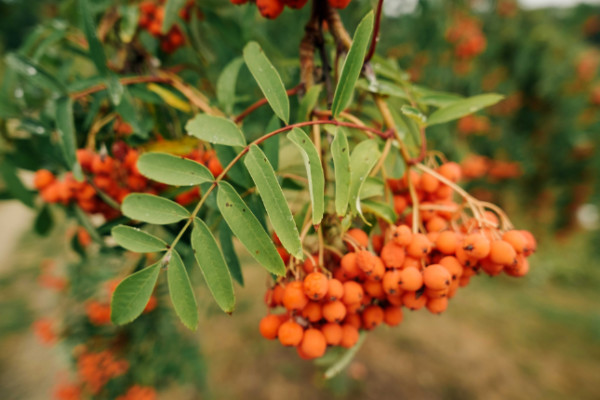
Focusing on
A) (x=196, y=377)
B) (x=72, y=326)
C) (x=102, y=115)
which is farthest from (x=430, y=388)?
(x=102, y=115)

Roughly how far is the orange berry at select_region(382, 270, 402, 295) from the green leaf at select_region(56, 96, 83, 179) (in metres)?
0.79

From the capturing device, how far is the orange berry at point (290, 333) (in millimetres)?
699

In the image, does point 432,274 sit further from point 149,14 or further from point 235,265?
point 149,14

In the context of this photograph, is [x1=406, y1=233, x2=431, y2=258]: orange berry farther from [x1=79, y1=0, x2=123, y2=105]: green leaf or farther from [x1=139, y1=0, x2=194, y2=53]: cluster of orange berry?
[x1=139, y1=0, x2=194, y2=53]: cluster of orange berry

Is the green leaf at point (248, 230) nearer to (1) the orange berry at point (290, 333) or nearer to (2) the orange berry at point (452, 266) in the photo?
(1) the orange berry at point (290, 333)

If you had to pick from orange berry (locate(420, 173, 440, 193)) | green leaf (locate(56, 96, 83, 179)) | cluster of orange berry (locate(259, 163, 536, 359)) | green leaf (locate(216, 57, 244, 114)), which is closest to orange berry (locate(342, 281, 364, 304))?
cluster of orange berry (locate(259, 163, 536, 359))

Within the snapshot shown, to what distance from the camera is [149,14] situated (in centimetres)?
128

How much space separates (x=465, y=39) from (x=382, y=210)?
3.27 metres

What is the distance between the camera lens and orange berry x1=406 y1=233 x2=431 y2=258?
2.30ft

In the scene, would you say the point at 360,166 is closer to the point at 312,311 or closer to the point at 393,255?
the point at 393,255

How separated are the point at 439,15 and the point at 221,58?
158 centimetres

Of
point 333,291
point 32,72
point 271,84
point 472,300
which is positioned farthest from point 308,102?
point 472,300

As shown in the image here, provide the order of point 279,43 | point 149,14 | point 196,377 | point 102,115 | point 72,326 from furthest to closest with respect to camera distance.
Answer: point 196,377
point 279,43
point 72,326
point 149,14
point 102,115

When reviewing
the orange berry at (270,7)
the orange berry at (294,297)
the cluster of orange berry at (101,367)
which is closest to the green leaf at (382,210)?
the orange berry at (294,297)
